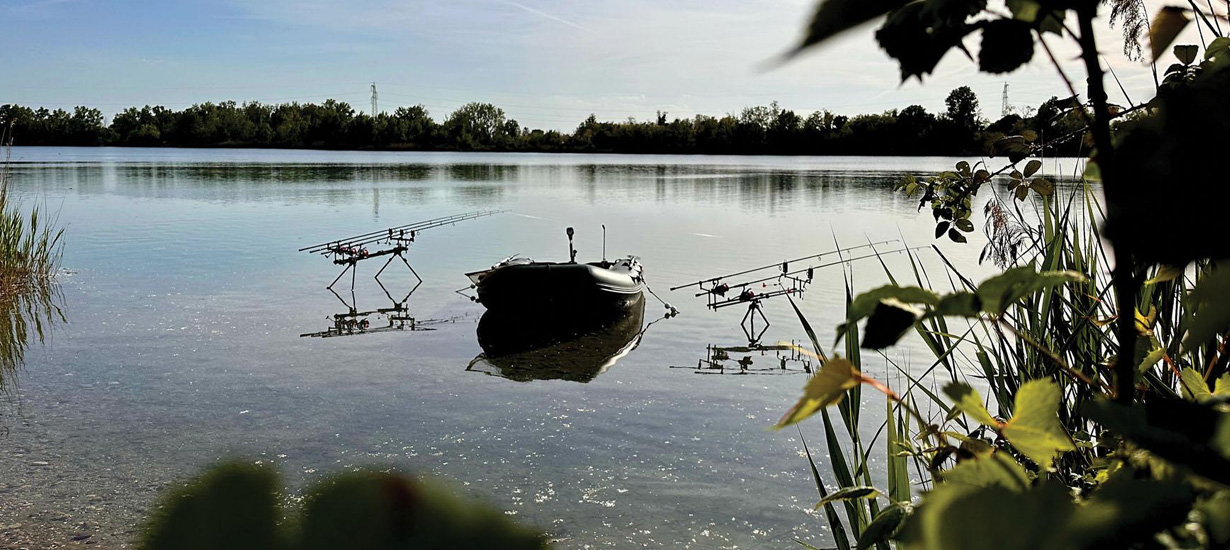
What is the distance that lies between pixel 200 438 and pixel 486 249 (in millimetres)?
20081

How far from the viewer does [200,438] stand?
10.5m

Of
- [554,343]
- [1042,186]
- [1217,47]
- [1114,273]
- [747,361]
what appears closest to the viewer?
[1114,273]

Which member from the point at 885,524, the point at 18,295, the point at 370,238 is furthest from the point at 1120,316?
the point at 370,238

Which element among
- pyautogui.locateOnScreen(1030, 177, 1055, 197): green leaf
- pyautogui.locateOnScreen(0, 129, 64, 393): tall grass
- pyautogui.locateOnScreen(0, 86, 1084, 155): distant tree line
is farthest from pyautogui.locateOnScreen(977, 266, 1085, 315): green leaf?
pyautogui.locateOnScreen(0, 86, 1084, 155): distant tree line

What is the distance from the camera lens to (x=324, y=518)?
0.84 ft

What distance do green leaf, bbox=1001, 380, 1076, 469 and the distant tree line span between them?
10916 centimetres

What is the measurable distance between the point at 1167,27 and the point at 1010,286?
1.64ft

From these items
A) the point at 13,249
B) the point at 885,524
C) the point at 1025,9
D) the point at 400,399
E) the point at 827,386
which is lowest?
the point at 400,399

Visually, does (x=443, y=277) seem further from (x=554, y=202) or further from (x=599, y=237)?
(x=554, y=202)

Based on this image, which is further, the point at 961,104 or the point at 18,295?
the point at 18,295

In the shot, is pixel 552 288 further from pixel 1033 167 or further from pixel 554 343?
pixel 1033 167

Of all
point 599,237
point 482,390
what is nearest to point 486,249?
point 599,237

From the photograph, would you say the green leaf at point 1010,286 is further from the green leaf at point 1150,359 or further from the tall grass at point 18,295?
the tall grass at point 18,295

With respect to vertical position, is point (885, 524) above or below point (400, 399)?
above
